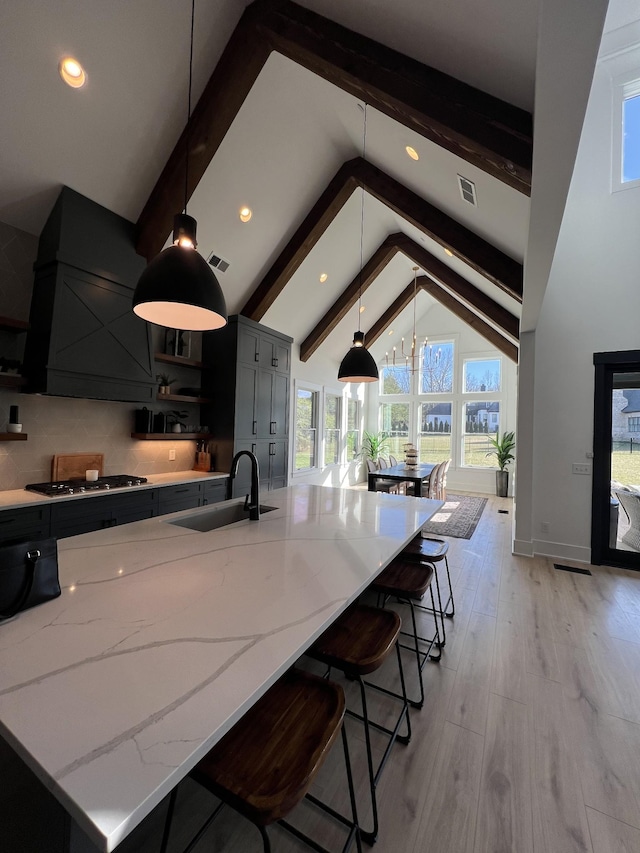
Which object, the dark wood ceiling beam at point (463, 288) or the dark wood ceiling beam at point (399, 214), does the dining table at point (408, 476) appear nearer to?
the dark wood ceiling beam at point (463, 288)

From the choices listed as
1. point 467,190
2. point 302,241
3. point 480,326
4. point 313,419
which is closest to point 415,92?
point 467,190

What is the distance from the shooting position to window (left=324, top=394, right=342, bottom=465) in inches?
297

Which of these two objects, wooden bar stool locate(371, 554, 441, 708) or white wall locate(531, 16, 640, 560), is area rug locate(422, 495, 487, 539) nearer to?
white wall locate(531, 16, 640, 560)

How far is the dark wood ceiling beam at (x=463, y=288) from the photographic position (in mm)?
4648

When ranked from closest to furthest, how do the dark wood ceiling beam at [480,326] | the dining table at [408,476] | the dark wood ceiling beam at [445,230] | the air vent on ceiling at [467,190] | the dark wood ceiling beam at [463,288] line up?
the air vent on ceiling at [467,190] → the dark wood ceiling beam at [445,230] → the dark wood ceiling beam at [463,288] → the dining table at [408,476] → the dark wood ceiling beam at [480,326]

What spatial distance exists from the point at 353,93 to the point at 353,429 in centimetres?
686

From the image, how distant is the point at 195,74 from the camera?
9.31 feet

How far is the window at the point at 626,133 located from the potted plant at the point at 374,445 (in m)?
6.30

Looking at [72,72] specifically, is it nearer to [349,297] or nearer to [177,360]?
[177,360]

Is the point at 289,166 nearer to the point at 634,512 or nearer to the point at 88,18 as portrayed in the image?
the point at 88,18

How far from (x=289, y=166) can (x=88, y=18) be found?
193 centimetres

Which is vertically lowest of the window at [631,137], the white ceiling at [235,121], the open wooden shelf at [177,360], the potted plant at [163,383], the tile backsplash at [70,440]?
the tile backsplash at [70,440]

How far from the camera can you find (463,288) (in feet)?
16.4

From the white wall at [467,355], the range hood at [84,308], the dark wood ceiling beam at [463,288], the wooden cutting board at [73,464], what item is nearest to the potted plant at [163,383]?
the range hood at [84,308]
